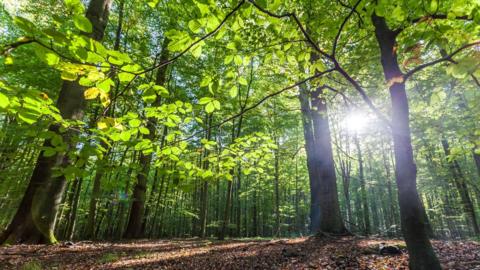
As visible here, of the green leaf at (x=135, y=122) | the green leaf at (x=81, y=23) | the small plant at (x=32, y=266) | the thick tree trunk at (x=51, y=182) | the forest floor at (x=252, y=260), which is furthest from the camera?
the thick tree trunk at (x=51, y=182)

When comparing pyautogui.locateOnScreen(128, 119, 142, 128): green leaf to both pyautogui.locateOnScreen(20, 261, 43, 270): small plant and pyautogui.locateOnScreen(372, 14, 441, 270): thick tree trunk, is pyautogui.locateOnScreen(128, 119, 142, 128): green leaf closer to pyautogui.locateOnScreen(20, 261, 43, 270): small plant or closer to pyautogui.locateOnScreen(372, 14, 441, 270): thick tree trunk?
pyautogui.locateOnScreen(372, 14, 441, 270): thick tree trunk

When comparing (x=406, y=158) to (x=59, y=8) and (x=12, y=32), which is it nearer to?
(x=59, y=8)

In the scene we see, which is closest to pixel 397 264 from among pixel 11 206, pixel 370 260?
pixel 370 260

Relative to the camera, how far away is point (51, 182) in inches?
173

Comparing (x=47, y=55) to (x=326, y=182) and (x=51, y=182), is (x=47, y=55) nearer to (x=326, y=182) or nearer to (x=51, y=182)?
(x=51, y=182)

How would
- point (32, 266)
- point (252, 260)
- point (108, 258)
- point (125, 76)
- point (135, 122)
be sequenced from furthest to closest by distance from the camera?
1. point (108, 258)
2. point (252, 260)
3. point (32, 266)
4. point (135, 122)
5. point (125, 76)

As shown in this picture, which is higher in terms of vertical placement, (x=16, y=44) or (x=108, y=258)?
(x=16, y=44)

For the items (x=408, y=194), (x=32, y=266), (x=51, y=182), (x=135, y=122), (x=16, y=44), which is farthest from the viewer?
(x=51, y=182)

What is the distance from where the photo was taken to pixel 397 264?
3588 mm

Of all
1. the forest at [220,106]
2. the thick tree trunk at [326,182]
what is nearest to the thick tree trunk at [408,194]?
the forest at [220,106]

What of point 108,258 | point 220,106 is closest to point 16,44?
point 220,106

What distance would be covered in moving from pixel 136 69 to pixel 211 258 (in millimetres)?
5055

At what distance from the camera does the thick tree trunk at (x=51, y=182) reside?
4.47 metres

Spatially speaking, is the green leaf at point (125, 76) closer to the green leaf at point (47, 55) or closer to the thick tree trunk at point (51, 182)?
the green leaf at point (47, 55)
